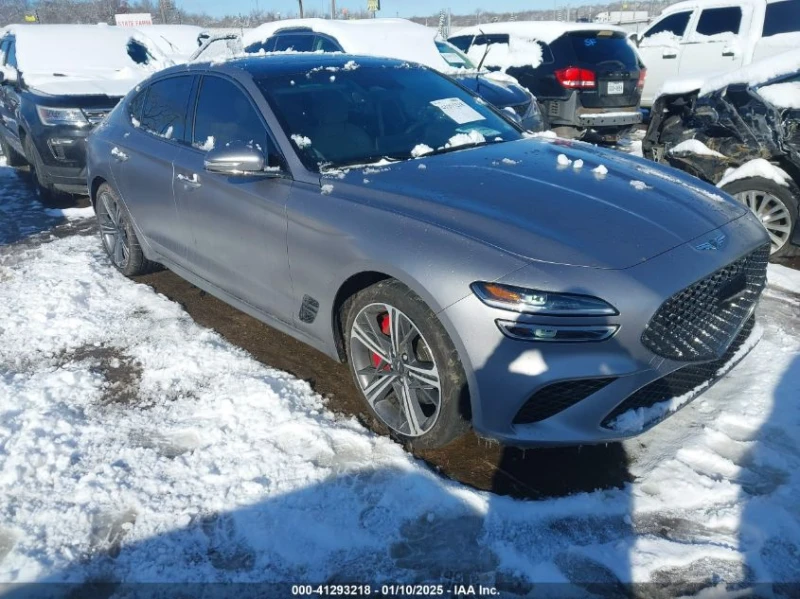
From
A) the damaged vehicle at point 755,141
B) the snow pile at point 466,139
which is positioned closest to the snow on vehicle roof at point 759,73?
the damaged vehicle at point 755,141

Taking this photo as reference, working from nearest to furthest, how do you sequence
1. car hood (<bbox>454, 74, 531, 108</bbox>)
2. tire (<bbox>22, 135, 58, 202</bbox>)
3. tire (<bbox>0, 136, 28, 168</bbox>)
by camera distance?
tire (<bbox>22, 135, 58, 202</bbox>) < car hood (<bbox>454, 74, 531, 108</bbox>) < tire (<bbox>0, 136, 28, 168</bbox>)

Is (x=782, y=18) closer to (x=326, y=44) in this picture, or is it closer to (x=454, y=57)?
(x=454, y=57)

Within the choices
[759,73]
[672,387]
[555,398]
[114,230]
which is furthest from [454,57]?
[555,398]

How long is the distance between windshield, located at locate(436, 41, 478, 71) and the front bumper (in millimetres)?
7294

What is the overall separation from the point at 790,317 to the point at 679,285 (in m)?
2.26

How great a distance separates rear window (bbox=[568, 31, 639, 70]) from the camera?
9.43m

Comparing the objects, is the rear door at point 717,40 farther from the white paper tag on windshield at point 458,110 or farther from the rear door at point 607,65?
the white paper tag on windshield at point 458,110

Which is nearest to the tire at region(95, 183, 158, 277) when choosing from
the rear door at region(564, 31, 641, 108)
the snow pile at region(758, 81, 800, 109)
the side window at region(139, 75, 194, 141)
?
the side window at region(139, 75, 194, 141)

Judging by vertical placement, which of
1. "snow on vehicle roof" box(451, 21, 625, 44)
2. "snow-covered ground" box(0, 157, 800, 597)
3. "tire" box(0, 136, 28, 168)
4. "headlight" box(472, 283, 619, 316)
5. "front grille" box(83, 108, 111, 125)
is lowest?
"snow-covered ground" box(0, 157, 800, 597)

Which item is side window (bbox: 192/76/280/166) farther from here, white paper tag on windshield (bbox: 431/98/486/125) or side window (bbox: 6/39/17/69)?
side window (bbox: 6/39/17/69)

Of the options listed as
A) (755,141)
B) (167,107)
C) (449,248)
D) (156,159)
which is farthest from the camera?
(755,141)

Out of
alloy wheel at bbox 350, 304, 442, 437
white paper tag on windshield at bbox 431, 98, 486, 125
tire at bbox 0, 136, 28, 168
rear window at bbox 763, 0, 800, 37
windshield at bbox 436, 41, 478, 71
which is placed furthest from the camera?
rear window at bbox 763, 0, 800, 37

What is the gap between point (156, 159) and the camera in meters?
4.22

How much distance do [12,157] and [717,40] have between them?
1170cm
